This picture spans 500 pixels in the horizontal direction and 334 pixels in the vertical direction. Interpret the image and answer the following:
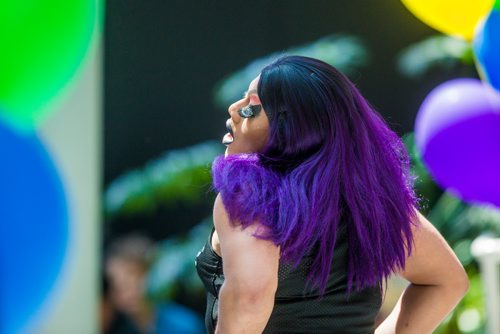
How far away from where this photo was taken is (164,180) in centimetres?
375

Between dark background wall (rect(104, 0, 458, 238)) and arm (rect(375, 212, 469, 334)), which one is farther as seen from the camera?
dark background wall (rect(104, 0, 458, 238))

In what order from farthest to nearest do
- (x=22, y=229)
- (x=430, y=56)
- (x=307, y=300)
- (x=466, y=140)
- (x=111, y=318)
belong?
(x=430, y=56), (x=111, y=318), (x=22, y=229), (x=466, y=140), (x=307, y=300)

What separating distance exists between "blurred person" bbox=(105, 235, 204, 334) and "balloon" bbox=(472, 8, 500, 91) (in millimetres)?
1680

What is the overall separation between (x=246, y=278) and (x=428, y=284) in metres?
0.55

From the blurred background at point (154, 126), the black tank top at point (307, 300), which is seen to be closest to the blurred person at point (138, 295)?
the blurred background at point (154, 126)

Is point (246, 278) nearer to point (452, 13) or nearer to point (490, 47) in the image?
point (490, 47)

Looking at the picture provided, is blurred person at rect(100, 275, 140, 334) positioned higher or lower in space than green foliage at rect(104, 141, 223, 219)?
lower

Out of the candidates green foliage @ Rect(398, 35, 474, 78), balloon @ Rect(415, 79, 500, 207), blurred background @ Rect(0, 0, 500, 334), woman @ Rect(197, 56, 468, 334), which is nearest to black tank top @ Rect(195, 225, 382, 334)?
woman @ Rect(197, 56, 468, 334)

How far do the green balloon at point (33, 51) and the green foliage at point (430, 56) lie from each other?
1.51 metres

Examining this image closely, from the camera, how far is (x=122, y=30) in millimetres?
3711

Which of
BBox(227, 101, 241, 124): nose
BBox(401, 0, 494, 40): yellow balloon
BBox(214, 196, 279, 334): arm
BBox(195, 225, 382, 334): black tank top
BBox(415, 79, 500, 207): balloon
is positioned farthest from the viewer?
BBox(401, 0, 494, 40): yellow balloon

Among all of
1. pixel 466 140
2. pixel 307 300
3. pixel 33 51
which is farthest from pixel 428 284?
pixel 33 51

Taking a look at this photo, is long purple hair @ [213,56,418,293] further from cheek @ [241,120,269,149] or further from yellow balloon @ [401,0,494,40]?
yellow balloon @ [401,0,494,40]

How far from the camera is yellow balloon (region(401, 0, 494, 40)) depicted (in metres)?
3.54
